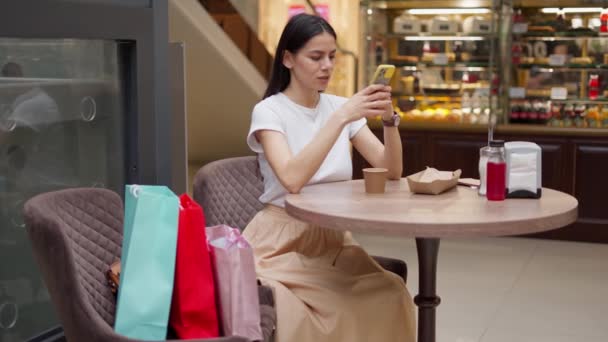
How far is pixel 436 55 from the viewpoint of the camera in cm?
702

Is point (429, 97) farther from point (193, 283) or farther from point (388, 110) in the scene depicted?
point (193, 283)

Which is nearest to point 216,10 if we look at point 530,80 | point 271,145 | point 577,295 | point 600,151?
point 530,80

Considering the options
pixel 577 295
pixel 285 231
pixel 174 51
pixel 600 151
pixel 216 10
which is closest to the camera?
pixel 285 231

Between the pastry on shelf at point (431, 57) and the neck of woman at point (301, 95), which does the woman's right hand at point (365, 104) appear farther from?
the pastry on shelf at point (431, 57)

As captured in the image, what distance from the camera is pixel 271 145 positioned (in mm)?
2920

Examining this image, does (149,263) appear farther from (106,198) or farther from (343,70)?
(343,70)

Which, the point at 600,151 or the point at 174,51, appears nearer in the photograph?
the point at 174,51

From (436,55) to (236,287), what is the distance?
5123mm

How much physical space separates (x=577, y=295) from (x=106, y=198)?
3.25 metres

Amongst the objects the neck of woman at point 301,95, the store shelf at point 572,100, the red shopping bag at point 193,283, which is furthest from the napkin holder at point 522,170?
the store shelf at point 572,100

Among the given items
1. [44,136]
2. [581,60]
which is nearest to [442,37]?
[581,60]

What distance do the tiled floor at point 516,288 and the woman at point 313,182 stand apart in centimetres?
139

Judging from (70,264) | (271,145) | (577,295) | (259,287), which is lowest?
(577,295)

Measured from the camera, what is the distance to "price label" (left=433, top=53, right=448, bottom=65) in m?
7.00
